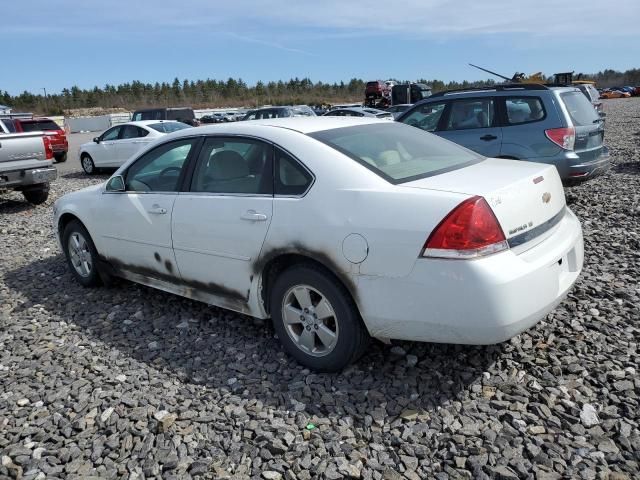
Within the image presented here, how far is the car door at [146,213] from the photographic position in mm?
4133

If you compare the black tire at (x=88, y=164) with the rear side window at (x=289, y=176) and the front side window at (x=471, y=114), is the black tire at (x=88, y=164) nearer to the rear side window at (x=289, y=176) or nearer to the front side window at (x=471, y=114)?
the front side window at (x=471, y=114)

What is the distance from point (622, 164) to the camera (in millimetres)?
11430

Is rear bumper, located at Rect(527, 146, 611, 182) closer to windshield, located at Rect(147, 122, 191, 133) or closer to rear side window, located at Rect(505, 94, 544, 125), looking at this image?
rear side window, located at Rect(505, 94, 544, 125)

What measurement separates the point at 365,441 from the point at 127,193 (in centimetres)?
298

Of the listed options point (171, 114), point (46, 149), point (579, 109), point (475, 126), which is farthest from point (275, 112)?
point (579, 109)

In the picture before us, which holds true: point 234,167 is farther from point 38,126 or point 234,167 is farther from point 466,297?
point 38,126

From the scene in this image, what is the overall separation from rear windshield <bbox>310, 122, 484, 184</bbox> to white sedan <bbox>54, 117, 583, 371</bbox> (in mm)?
16

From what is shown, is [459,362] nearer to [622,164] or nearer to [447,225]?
[447,225]

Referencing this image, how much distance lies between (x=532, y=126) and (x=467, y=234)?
5195mm

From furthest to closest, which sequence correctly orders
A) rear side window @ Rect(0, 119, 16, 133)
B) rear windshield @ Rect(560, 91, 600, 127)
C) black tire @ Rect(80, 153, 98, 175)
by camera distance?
rear side window @ Rect(0, 119, 16, 133)
black tire @ Rect(80, 153, 98, 175)
rear windshield @ Rect(560, 91, 600, 127)

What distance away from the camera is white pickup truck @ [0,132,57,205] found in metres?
9.14

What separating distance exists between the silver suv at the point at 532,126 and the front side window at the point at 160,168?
482 cm

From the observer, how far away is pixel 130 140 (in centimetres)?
1443

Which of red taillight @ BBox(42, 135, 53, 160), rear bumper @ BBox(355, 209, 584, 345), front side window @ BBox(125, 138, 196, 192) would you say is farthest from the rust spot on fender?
red taillight @ BBox(42, 135, 53, 160)
